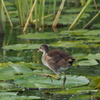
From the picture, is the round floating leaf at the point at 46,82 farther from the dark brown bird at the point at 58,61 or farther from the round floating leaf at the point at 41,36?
the round floating leaf at the point at 41,36

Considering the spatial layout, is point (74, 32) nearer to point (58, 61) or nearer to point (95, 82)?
point (58, 61)

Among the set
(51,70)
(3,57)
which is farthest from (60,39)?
(51,70)

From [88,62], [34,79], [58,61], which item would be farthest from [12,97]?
[88,62]

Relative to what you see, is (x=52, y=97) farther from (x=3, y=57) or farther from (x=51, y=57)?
(x=3, y=57)

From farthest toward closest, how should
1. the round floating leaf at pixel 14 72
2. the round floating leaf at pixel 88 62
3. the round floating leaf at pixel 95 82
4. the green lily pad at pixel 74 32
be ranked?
Result: 1. the green lily pad at pixel 74 32
2. the round floating leaf at pixel 88 62
3. the round floating leaf at pixel 14 72
4. the round floating leaf at pixel 95 82

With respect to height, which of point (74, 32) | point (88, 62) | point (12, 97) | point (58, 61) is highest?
point (12, 97)

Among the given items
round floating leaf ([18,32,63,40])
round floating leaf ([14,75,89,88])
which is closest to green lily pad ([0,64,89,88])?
round floating leaf ([14,75,89,88])

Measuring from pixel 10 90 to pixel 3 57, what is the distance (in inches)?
86.2

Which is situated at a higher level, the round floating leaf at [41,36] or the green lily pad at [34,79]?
the green lily pad at [34,79]

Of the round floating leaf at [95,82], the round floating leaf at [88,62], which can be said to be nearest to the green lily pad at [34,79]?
the round floating leaf at [95,82]

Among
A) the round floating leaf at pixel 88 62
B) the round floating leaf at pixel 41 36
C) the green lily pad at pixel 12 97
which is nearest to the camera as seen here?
the green lily pad at pixel 12 97

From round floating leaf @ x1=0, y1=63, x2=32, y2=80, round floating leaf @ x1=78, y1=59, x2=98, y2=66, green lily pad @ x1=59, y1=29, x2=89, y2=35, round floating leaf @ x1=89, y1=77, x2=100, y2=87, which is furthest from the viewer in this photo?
green lily pad @ x1=59, y1=29, x2=89, y2=35

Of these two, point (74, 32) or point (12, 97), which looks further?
point (74, 32)

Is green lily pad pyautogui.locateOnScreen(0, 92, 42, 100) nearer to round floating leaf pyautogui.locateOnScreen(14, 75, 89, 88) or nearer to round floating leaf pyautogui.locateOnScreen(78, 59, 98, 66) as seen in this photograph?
round floating leaf pyautogui.locateOnScreen(14, 75, 89, 88)
